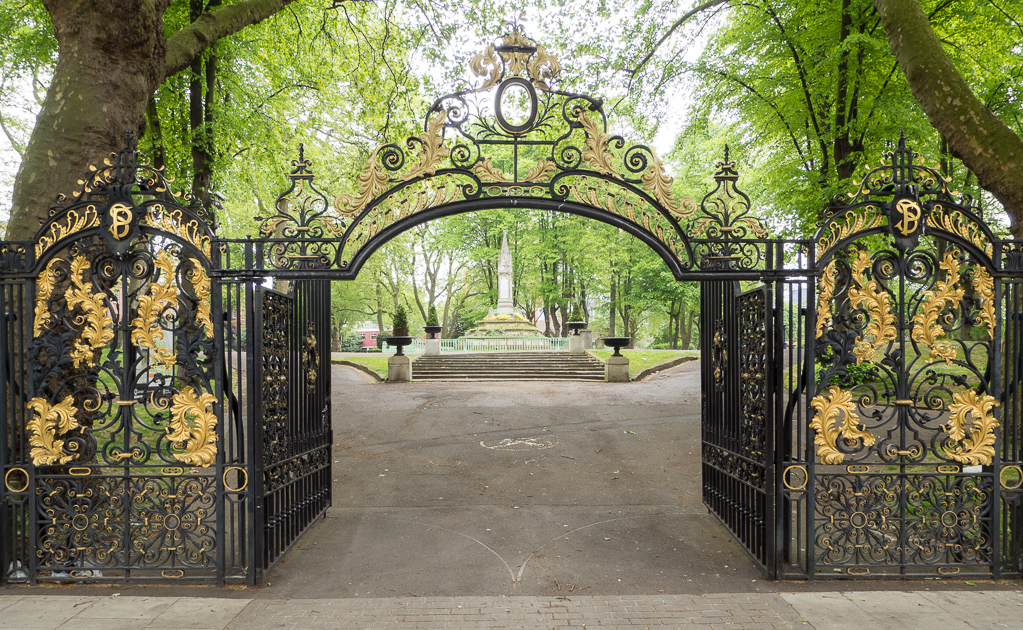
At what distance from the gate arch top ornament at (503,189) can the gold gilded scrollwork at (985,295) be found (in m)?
1.68

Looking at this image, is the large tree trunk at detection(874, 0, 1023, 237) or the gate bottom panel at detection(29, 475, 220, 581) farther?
the large tree trunk at detection(874, 0, 1023, 237)

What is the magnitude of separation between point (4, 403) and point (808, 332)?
21.0 feet

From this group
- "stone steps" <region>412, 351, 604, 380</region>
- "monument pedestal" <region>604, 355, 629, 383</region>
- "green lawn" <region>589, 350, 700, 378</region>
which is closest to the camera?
"monument pedestal" <region>604, 355, 629, 383</region>

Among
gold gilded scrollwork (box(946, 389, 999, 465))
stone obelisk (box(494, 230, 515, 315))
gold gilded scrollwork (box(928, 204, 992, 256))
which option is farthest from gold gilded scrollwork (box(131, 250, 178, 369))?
stone obelisk (box(494, 230, 515, 315))

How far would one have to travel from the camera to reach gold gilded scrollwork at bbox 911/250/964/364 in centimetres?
443

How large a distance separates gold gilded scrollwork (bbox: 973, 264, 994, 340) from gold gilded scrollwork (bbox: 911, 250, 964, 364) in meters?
0.16

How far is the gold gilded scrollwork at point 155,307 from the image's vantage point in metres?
4.41

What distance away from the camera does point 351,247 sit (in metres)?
4.90

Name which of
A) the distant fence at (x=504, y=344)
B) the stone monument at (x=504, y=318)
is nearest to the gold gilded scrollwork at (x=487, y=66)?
the distant fence at (x=504, y=344)

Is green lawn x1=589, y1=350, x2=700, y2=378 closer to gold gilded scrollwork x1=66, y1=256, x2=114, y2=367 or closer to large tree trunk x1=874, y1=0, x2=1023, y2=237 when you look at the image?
large tree trunk x1=874, y1=0, x2=1023, y2=237

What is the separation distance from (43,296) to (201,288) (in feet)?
4.08

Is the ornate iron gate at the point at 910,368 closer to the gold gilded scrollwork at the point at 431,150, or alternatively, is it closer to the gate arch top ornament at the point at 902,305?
the gate arch top ornament at the point at 902,305

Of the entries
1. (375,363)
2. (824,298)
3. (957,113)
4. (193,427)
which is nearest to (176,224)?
(193,427)

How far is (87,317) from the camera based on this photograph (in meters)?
4.41
